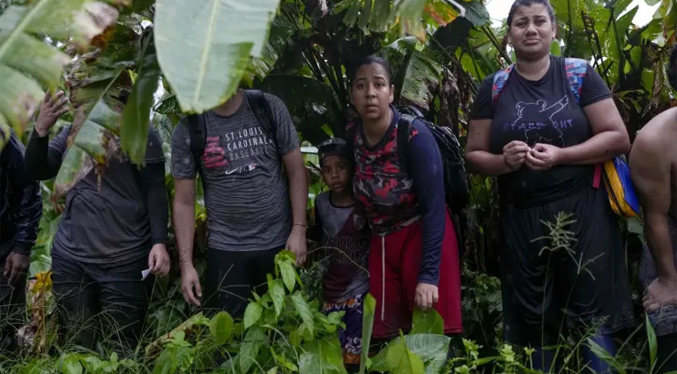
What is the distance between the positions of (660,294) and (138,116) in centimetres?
221

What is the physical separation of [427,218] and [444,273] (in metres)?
0.30

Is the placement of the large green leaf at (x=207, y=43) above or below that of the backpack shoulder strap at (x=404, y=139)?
above

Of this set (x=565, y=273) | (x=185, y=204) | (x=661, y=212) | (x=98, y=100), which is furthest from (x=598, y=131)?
(x=98, y=100)

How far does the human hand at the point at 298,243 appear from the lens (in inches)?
147

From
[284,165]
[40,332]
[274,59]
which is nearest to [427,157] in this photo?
[284,165]

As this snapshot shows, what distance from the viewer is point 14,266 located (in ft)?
13.8

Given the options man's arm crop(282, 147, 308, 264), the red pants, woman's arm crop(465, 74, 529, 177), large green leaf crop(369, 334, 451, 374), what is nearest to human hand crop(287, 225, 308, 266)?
man's arm crop(282, 147, 308, 264)

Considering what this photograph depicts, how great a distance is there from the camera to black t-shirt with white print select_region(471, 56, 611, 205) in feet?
11.1

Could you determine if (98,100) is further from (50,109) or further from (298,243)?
(298,243)

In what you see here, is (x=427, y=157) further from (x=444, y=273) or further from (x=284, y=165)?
(x=284, y=165)

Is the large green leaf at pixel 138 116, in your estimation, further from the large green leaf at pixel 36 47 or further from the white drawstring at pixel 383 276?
the white drawstring at pixel 383 276

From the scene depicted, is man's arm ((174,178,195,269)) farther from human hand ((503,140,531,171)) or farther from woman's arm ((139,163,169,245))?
human hand ((503,140,531,171))

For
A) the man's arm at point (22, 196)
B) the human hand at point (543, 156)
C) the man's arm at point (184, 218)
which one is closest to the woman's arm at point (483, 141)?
the human hand at point (543, 156)

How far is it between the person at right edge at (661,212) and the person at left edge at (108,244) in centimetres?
216
